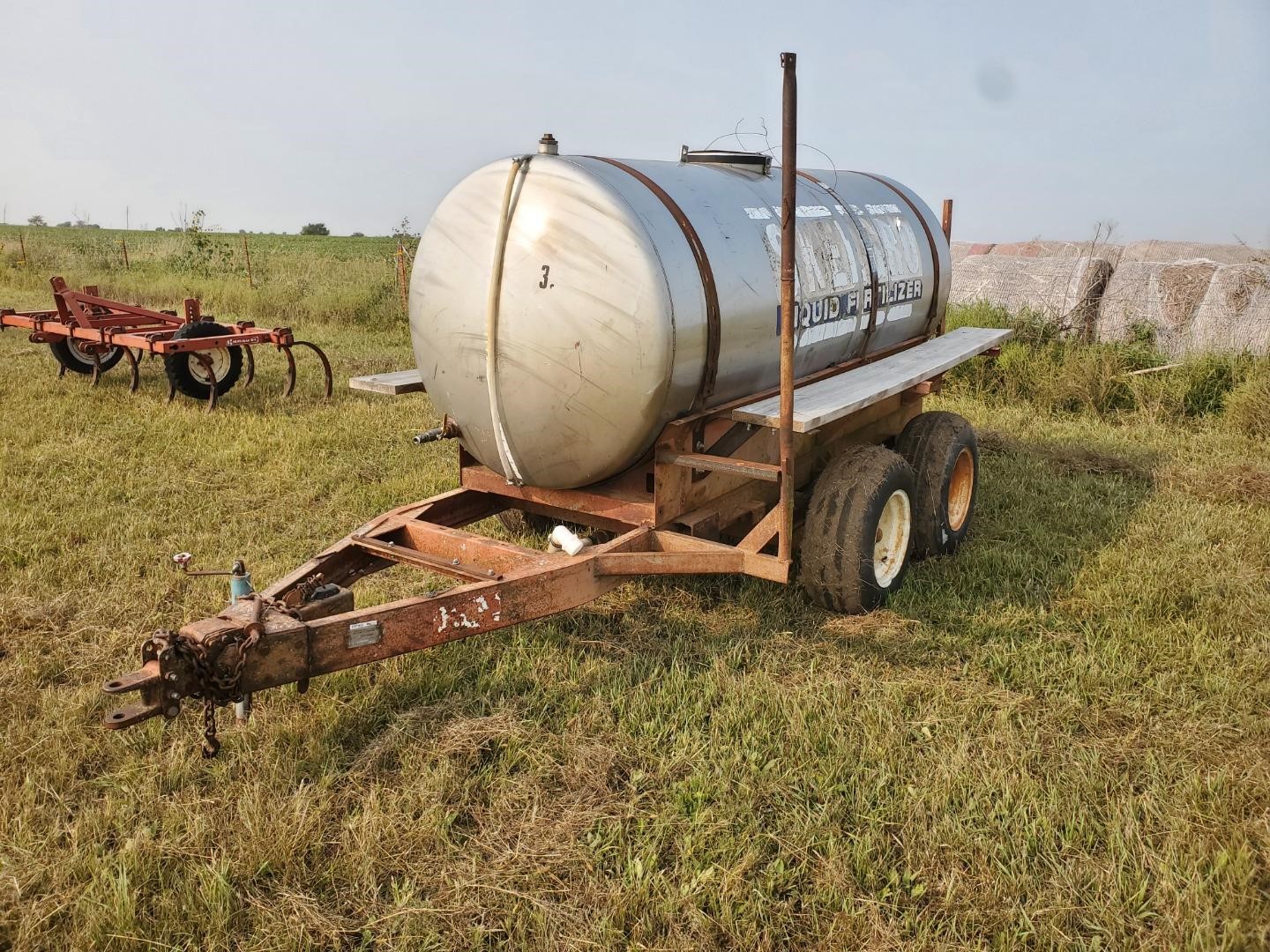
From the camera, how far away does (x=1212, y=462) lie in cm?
746

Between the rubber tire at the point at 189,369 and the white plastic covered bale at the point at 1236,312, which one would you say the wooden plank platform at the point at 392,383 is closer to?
the rubber tire at the point at 189,369

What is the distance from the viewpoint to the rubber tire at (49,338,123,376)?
10352mm

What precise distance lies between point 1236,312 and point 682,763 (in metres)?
9.28

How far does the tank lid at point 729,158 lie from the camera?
5.14 metres

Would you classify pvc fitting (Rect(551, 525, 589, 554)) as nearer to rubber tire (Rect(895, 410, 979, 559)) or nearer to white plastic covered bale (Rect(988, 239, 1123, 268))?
rubber tire (Rect(895, 410, 979, 559))

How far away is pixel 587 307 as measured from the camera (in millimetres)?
3764

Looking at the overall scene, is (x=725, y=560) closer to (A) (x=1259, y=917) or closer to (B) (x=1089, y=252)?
(A) (x=1259, y=917)

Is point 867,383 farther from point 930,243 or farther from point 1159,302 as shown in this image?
point 1159,302

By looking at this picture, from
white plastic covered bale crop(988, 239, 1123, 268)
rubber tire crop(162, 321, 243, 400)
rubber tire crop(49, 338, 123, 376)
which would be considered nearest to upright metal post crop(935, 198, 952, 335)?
white plastic covered bale crop(988, 239, 1123, 268)

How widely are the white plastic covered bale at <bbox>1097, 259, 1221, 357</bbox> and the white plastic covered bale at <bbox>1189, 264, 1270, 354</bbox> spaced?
A: 100mm

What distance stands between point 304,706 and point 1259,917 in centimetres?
335

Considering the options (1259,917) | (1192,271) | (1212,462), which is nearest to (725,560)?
(1259,917)

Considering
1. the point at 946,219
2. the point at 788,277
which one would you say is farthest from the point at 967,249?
the point at 788,277

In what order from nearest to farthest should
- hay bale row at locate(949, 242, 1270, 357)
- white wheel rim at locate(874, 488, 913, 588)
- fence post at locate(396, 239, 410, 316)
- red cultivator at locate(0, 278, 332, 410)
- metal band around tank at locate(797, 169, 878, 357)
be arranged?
→ 1. white wheel rim at locate(874, 488, 913, 588)
2. metal band around tank at locate(797, 169, 878, 357)
3. red cultivator at locate(0, 278, 332, 410)
4. hay bale row at locate(949, 242, 1270, 357)
5. fence post at locate(396, 239, 410, 316)
